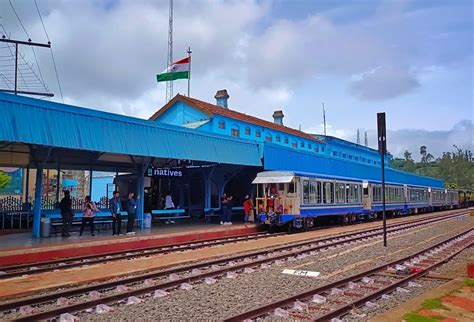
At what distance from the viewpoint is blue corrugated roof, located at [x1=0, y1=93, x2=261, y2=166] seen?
13.3 m

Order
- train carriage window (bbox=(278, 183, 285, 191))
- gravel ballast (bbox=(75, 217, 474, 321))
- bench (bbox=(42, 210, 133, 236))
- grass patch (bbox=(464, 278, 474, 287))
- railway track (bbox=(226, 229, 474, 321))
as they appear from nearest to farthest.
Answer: railway track (bbox=(226, 229, 474, 321)) < gravel ballast (bbox=(75, 217, 474, 321)) < grass patch (bbox=(464, 278, 474, 287)) < bench (bbox=(42, 210, 133, 236)) < train carriage window (bbox=(278, 183, 285, 191))

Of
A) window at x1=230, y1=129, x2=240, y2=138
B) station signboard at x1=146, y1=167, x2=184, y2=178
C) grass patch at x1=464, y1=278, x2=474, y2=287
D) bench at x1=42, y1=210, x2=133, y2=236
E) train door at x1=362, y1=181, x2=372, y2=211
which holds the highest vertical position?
window at x1=230, y1=129, x2=240, y2=138

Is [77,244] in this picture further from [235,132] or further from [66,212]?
[235,132]

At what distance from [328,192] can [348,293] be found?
1524 centimetres

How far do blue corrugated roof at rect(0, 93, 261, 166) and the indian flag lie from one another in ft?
40.2

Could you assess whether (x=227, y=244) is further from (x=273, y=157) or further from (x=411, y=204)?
(x=411, y=204)

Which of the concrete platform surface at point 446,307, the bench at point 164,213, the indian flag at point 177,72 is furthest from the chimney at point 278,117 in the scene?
the concrete platform surface at point 446,307

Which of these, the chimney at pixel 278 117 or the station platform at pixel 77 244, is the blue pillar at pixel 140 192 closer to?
the station platform at pixel 77 244

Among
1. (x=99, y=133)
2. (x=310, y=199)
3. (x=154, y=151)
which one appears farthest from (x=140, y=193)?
(x=310, y=199)

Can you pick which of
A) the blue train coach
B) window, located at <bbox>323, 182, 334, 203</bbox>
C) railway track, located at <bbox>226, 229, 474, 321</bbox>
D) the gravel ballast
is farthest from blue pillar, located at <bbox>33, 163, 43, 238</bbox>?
window, located at <bbox>323, 182, 334, 203</bbox>

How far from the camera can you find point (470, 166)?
121250mm

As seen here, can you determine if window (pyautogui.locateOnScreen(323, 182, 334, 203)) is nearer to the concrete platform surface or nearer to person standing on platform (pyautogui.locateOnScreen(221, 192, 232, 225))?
person standing on platform (pyautogui.locateOnScreen(221, 192, 232, 225))

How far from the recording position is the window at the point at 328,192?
75.3 ft

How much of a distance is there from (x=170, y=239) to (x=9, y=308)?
10.3m
